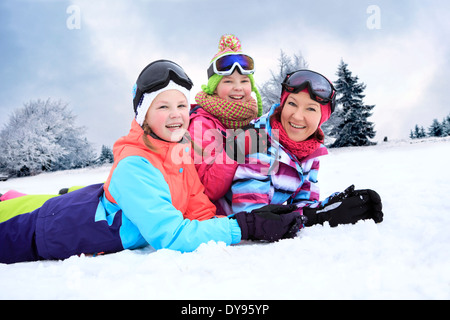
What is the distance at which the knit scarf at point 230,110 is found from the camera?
9.62 ft

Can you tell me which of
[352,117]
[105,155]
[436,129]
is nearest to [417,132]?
[436,129]

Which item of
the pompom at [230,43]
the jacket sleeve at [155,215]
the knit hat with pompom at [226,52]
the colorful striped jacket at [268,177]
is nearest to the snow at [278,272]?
the jacket sleeve at [155,215]

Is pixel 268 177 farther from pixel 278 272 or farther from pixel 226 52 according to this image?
pixel 226 52

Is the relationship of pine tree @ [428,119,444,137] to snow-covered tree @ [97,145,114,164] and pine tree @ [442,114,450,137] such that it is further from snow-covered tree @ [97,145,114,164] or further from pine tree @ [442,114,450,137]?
snow-covered tree @ [97,145,114,164]

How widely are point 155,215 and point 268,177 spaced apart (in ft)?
3.75

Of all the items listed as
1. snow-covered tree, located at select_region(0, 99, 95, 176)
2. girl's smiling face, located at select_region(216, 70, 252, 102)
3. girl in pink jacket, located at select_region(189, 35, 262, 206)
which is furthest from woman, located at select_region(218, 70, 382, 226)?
snow-covered tree, located at select_region(0, 99, 95, 176)

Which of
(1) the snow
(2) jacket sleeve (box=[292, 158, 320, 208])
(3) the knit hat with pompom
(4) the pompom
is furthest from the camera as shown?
(4) the pompom

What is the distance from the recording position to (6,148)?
16.2 m

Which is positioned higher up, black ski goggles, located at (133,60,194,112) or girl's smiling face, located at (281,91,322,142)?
black ski goggles, located at (133,60,194,112)

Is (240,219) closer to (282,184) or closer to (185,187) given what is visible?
(185,187)

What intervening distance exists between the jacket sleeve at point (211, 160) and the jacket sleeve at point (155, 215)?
0.68 meters

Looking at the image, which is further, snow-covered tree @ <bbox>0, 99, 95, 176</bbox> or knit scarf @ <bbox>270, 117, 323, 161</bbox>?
snow-covered tree @ <bbox>0, 99, 95, 176</bbox>

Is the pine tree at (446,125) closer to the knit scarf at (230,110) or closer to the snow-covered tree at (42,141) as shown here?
the knit scarf at (230,110)

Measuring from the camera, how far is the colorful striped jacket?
245 cm
